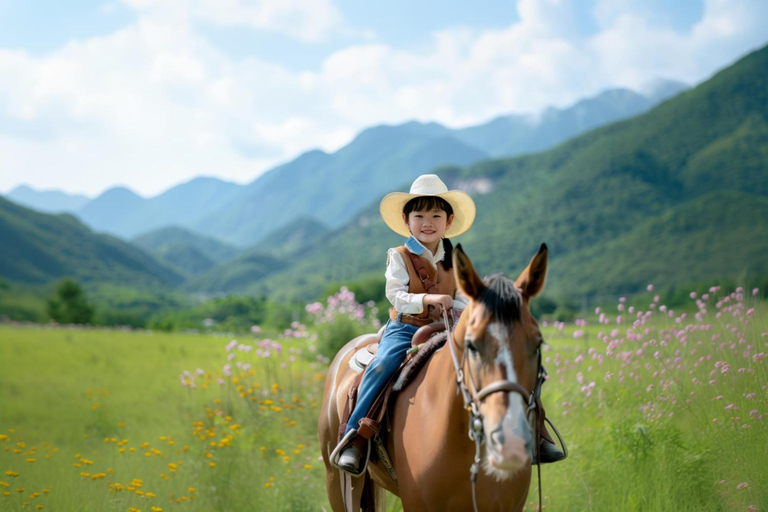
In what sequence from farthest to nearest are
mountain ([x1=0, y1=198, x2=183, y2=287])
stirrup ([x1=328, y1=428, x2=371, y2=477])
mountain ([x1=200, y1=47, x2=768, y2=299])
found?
mountain ([x1=0, y1=198, x2=183, y2=287])
mountain ([x1=200, y1=47, x2=768, y2=299])
stirrup ([x1=328, y1=428, x2=371, y2=477])

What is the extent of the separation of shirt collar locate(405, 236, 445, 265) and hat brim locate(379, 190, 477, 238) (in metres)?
0.20

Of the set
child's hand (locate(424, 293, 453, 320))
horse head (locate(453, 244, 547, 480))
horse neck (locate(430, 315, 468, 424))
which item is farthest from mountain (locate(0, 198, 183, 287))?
horse head (locate(453, 244, 547, 480))

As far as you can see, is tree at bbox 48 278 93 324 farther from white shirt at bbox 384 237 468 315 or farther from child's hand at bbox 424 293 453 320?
child's hand at bbox 424 293 453 320

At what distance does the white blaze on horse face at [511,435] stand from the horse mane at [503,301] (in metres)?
0.17

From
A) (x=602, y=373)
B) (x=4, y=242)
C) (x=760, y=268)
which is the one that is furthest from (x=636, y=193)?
(x=4, y=242)

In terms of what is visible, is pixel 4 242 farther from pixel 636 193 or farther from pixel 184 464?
pixel 184 464

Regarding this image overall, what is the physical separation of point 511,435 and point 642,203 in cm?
11431

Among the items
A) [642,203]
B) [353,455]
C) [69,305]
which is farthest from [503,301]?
[642,203]

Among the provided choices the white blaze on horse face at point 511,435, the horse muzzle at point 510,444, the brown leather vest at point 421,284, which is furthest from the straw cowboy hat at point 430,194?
the horse muzzle at point 510,444

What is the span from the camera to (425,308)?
3699 mm

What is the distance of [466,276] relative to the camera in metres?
2.66

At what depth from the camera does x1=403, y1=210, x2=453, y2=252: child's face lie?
3998 millimetres

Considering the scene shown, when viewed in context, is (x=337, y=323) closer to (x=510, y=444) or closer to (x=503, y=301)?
(x=503, y=301)

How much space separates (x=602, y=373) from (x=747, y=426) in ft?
7.14
